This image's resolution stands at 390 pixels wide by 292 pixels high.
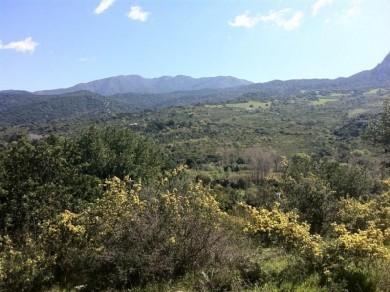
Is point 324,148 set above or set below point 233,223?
below

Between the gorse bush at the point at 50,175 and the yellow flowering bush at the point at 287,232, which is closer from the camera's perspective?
the yellow flowering bush at the point at 287,232

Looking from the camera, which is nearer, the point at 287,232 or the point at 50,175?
the point at 287,232

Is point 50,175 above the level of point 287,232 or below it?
below

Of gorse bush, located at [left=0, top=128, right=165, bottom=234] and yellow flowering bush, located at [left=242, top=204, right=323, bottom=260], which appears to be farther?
gorse bush, located at [left=0, top=128, right=165, bottom=234]

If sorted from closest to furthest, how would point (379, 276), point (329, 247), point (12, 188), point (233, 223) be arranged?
point (379, 276), point (329, 247), point (233, 223), point (12, 188)

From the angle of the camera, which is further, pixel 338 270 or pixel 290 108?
pixel 290 108

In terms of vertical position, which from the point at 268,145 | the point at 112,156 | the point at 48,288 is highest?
the point at 48,288

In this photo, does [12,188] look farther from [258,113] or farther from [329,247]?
[258,113]

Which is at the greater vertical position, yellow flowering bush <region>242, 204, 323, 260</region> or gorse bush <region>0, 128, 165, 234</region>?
yellow flowering bush <region>242, 204, 323, 260</region>

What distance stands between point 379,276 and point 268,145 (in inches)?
4137

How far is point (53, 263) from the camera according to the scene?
7.32m

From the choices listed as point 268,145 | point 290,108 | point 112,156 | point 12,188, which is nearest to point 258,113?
point 290,108

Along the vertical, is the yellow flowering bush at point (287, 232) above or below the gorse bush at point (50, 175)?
above

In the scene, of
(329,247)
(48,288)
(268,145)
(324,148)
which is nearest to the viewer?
(329,247)
